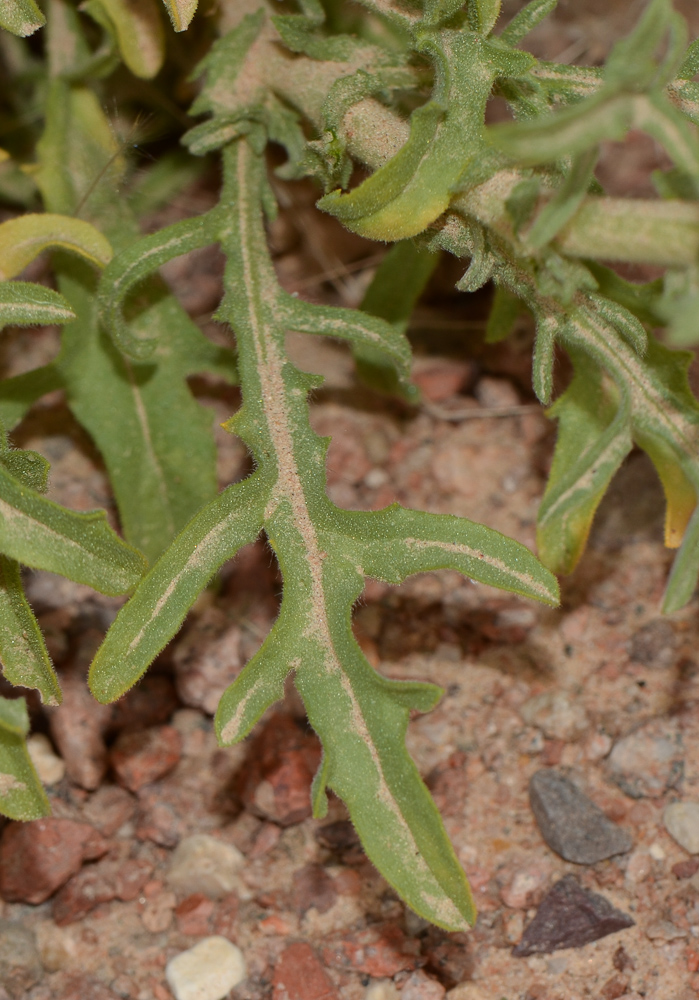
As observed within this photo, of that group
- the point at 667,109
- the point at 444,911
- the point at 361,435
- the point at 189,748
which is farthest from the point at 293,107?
the point at 444,911

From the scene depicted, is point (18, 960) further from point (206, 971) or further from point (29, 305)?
point (29, 305)

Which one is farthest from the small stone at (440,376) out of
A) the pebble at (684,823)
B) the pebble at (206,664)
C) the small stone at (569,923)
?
the small stone at (569,923)

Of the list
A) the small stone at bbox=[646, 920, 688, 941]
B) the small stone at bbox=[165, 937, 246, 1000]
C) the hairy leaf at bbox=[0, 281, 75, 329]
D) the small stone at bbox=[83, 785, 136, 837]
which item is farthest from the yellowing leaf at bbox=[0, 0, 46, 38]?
the small stone at bbox=[646, 920, 688, 941]

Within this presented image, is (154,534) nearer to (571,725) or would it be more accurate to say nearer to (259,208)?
(259,208)

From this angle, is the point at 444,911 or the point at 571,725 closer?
the point at 444,911

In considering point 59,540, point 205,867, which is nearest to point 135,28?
point 59,540

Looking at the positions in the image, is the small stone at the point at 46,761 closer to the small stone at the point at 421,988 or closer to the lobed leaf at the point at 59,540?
the lobed leaf at the point at 59,540
